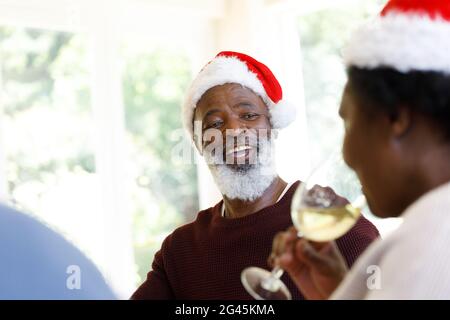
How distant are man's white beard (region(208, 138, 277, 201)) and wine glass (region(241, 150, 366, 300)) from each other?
641mm

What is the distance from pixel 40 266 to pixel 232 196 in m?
0.78

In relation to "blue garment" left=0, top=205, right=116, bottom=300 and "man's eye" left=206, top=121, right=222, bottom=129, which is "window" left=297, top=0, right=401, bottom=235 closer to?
"man's eye" left=206, top=121, right=222, bottom=129

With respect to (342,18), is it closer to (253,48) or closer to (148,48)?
(253,48)

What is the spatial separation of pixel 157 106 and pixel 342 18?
967 millimetres

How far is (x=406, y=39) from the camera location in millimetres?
912

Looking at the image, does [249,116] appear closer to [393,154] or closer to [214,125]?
[214,125]

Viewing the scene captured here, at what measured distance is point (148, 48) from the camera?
3.45 m

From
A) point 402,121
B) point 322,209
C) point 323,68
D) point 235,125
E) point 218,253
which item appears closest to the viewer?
point 402,121

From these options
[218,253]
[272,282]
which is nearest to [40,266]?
[272,282]

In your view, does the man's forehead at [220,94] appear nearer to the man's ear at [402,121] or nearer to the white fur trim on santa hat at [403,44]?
the white fur trim on santa hat at [403,44]

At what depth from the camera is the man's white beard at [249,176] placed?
1.73 metres

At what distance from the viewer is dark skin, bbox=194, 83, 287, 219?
175 centimetres

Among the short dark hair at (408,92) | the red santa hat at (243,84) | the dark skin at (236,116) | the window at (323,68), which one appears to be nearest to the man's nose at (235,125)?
the dark skin at (236,116)

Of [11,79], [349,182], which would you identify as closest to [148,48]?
[11,79]
